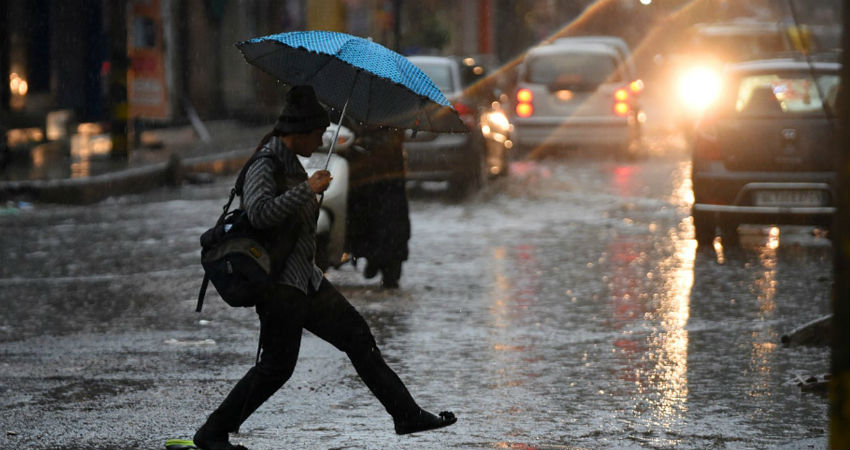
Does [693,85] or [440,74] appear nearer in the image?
[440,74]

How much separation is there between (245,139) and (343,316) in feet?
69.4

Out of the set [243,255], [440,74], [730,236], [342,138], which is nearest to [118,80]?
[440,74]

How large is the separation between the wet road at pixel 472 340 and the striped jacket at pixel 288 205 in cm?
95

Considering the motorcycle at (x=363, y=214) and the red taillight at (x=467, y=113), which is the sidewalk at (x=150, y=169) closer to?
the red taillight at (x=467, y=113)

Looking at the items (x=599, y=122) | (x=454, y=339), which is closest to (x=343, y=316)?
(x=454, y=339)

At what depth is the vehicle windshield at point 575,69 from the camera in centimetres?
2286

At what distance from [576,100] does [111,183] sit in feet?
26.1

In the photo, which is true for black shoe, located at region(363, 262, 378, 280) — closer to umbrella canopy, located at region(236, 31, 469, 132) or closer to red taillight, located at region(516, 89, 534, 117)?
umbrella canopy, located at region(236, 31, 469, 132)

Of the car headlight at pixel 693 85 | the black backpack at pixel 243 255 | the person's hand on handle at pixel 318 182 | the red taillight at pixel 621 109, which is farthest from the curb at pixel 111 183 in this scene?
the person's hand on handle at pixel 318 182

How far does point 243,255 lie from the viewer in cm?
551

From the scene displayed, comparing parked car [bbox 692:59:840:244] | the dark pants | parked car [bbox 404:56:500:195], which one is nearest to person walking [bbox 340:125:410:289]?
parked car [bbox 692:59:840:244]

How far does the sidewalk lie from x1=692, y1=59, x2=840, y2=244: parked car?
7.72 meters

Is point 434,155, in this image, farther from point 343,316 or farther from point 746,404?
point 343,316

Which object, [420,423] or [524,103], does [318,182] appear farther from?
[524,103]
